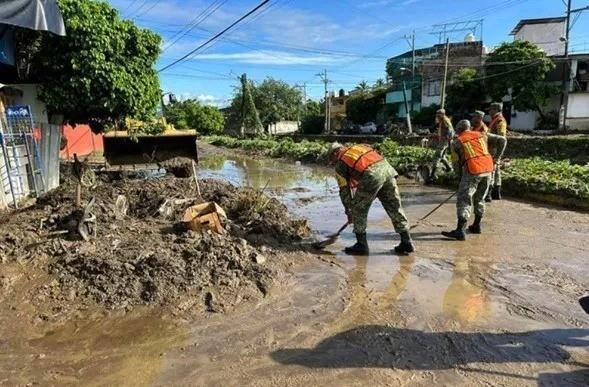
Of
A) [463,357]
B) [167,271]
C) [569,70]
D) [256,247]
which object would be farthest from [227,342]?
[569,70]

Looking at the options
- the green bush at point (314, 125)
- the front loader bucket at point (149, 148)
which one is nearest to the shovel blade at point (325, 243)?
the front loader bucket at point (149, 148)

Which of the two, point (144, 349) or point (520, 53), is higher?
point (520, 53)

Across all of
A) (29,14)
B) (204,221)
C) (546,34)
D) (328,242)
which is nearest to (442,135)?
(328,242)

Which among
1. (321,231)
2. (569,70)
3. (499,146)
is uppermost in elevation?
(569,70)

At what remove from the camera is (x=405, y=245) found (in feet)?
20.9

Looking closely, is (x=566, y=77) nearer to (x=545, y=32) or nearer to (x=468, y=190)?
(x=545, y=32)

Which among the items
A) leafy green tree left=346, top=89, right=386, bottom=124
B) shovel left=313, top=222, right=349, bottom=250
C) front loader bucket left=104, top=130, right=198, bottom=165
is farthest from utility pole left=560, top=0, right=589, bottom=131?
shovel left=313, top=222, right=349, bottom=250

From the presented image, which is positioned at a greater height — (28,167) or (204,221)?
(28,167)

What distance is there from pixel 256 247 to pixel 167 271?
4.71 ft

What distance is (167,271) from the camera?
4.86m

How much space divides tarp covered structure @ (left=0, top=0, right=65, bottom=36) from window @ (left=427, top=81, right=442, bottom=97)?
39.2 m

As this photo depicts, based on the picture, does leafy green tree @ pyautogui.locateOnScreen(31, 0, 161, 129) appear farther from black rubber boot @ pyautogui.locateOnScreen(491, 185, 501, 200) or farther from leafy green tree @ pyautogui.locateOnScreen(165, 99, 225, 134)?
leafy green tree @ pyautogui.locateOnScreen(165, 99, 225, 134)

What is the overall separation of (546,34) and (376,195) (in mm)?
48478

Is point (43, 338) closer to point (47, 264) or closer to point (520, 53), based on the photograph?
point (47, 264)
